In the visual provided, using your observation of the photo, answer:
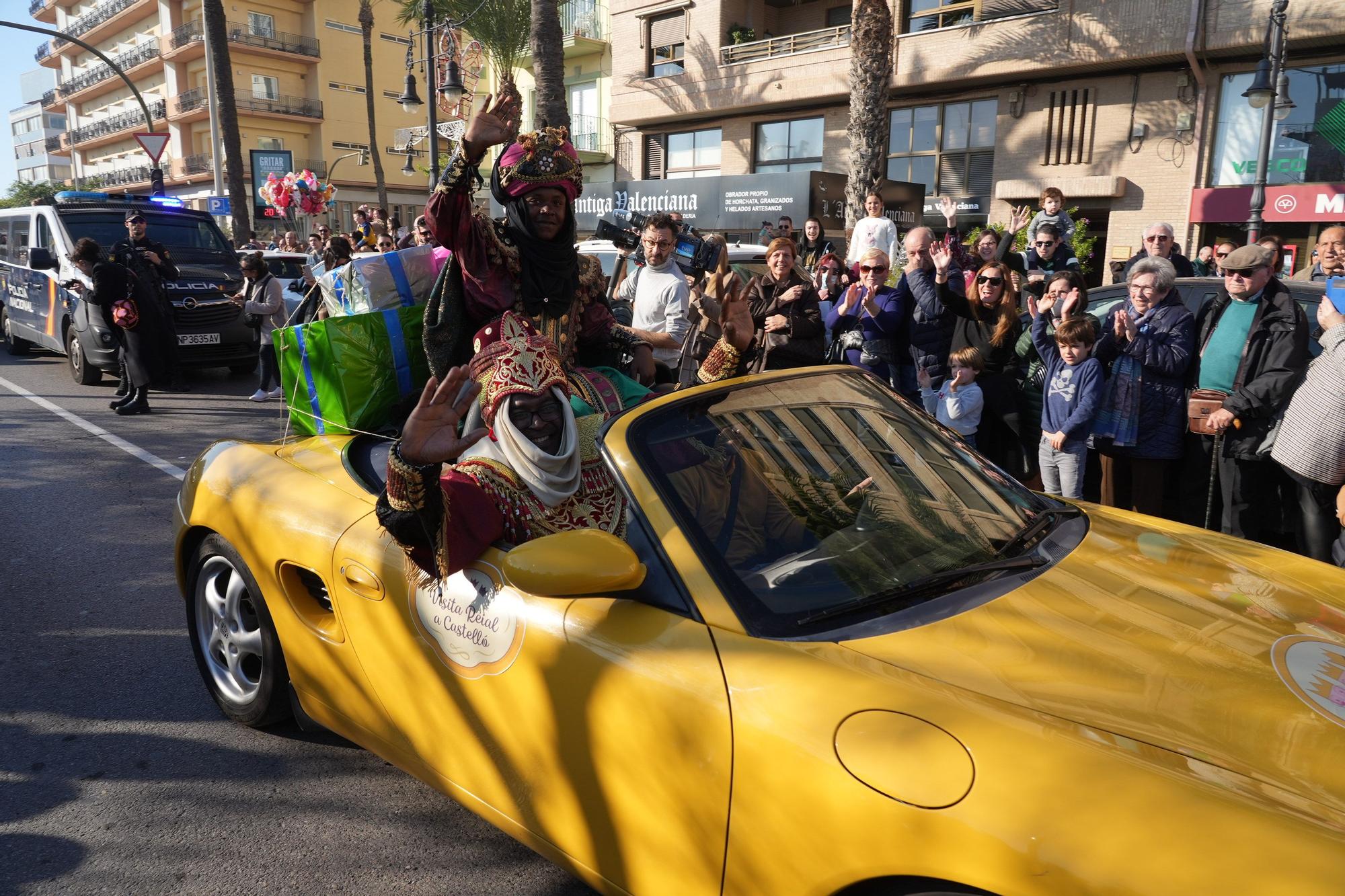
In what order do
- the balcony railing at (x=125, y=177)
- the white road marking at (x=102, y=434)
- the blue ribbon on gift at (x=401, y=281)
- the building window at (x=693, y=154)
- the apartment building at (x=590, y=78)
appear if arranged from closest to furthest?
the blue ribbon on gift at (x=401, y=281) → the white road marking at (x=102, y=434) → the building window at (x=693, y=154) → the apartment building at (x=590, y=78) → the balcony railing at (x=125, y=177)

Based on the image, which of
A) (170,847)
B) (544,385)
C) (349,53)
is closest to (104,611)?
(170,847)

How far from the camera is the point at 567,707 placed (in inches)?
81.5

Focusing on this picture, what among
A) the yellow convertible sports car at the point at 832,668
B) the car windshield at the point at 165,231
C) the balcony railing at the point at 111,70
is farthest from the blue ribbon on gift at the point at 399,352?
Result: the balcony railing at the point at 111,70

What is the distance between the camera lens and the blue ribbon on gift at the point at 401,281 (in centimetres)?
377

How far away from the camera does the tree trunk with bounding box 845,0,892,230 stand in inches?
579

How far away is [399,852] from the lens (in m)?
2.62

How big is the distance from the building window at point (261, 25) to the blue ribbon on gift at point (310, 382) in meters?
51.2

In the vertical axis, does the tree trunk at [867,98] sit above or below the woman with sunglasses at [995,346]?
above

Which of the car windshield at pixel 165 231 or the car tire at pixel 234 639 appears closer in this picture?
the car tire at pixel 234 639

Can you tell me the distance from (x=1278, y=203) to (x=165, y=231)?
18302 millimetres

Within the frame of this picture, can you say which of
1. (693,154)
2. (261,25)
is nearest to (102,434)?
(693,154)

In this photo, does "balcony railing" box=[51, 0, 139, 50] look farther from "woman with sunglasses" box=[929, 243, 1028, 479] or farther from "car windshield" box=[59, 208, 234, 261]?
"woman with sunglasses" box=[929, 243, 1028, 479]

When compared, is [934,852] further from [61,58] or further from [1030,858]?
[61,58]

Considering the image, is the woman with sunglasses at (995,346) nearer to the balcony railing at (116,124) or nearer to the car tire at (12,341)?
the car tire at (12,341)
